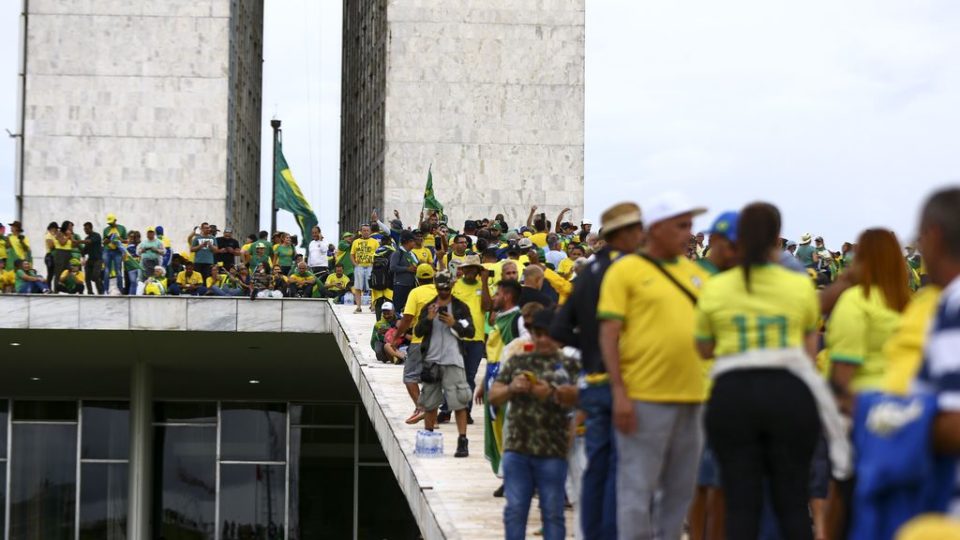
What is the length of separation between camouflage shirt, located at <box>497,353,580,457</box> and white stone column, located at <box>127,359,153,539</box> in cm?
2436

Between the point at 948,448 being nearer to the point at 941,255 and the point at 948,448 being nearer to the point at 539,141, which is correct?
the point at 941,255

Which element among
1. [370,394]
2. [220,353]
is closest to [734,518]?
[370,394]

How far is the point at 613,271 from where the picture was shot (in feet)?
21.2

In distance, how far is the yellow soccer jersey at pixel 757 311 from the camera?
5715 millimetres

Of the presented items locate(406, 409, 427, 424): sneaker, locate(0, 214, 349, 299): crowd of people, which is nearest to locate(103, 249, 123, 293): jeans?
locate(0, 214, 349, 299): crowd of people

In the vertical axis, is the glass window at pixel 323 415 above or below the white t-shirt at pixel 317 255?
below

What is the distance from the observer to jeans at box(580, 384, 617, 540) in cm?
681

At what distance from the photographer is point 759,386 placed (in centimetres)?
559

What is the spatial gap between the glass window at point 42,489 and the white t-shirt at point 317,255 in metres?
8.67

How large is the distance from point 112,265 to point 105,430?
8317mm

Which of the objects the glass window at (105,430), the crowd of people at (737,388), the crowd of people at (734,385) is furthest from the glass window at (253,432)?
the crowd of people at (734,385)

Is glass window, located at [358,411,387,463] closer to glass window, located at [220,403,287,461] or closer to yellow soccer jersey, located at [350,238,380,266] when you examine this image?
glass window, located at [220,403,287,461]

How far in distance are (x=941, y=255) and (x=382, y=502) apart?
104ft

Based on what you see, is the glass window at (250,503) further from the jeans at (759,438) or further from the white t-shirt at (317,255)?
the jeans at (759,438)
